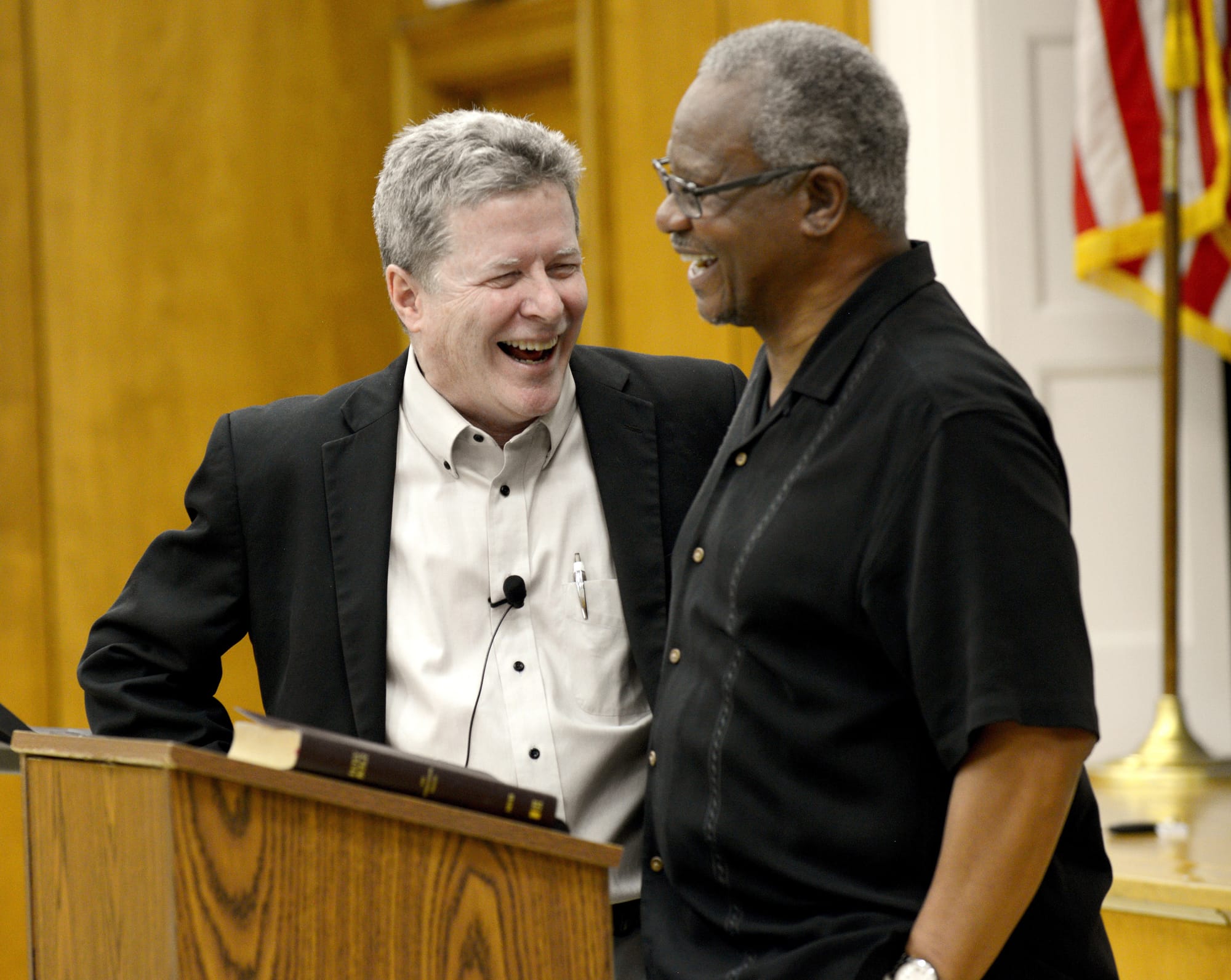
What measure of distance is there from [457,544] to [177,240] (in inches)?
127

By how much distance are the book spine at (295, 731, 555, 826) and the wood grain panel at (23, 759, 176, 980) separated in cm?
13

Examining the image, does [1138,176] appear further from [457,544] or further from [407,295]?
[457,544]

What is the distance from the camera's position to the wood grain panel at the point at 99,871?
129 cm

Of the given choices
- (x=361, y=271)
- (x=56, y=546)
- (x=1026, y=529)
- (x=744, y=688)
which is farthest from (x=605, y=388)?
(x=361, y=271)

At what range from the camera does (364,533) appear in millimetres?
2006

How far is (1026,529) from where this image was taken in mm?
1336

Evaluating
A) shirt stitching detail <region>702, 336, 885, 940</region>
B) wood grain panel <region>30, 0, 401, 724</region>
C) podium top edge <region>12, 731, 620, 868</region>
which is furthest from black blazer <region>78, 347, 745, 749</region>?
wood grain panel <region>30, 0, 401, 724</region>

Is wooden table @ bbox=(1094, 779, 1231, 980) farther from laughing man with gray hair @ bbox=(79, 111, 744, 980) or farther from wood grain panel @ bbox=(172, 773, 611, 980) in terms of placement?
wood grain panel @ bbox=(172, 773, 611, 980)

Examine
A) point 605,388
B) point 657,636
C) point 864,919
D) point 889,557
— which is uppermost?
point 605,388

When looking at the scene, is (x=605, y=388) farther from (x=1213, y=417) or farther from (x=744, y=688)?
(x=1213, y=417)

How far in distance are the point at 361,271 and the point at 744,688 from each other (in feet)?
13.9

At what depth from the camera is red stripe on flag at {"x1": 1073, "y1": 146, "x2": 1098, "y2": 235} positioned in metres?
4.12

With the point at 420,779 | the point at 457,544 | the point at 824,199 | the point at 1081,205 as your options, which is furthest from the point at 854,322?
the point at 1081,205

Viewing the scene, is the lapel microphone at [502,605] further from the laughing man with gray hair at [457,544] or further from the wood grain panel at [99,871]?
the wood grain panel at [99,871]
